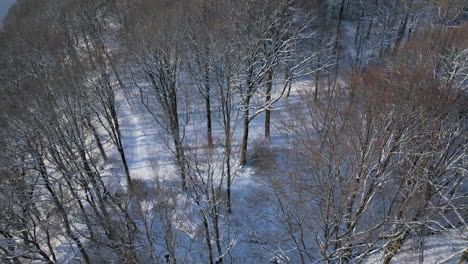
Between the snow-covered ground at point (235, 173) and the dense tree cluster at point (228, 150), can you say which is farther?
the snow-covered ground at point (235, 173)

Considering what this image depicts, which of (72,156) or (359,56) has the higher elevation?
(359,56)

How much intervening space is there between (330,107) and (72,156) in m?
12.3

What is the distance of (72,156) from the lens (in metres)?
14.8

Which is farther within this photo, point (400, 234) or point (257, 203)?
point (257, 203)

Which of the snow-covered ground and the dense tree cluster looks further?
the snow-covered ground

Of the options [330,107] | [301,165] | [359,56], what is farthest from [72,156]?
[359,56]

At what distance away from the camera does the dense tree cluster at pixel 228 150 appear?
37.1 feet

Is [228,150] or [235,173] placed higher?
[228,150]

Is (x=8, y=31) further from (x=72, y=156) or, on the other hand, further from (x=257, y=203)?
(x=257, y=203)

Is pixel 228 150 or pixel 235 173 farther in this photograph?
pixel 235 173

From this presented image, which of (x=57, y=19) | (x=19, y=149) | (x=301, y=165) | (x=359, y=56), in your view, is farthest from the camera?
(x=359, y=56)

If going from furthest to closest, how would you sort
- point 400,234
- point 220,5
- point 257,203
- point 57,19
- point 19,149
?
point 57,19, point 220,5, point 257,203, point 19,149, point 400,234

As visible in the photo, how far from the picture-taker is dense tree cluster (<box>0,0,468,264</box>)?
1130 centimetres

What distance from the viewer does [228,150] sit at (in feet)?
44.2
